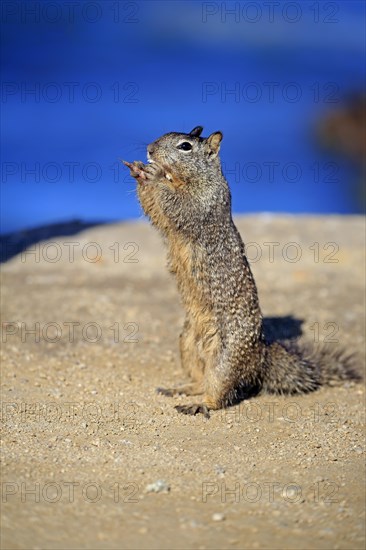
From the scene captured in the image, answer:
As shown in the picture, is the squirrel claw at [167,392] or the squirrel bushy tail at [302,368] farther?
the squirrel bushy tail at [302,368]

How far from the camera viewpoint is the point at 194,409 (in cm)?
598

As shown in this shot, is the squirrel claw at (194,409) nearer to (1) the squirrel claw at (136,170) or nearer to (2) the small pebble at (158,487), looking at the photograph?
(2) the small pebble at (158,487)

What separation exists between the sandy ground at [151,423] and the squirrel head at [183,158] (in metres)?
1.90

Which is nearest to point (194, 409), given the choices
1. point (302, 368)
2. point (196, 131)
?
point (302, 368)

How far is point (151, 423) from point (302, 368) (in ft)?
5.46

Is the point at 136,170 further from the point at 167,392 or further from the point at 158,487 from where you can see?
the point at 158,487

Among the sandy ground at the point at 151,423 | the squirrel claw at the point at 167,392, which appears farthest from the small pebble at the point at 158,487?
the squirrel claw at the point at 167,392

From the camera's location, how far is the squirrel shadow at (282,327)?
8.19 meters

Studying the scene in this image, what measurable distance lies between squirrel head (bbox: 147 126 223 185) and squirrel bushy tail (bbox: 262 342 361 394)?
1.63 metres

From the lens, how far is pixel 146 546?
375 centimetres

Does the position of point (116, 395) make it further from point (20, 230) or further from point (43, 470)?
point (20, 230)

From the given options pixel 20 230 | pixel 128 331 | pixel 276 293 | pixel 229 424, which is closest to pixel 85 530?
pixel 229 424

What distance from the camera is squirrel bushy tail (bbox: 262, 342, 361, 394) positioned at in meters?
6.57

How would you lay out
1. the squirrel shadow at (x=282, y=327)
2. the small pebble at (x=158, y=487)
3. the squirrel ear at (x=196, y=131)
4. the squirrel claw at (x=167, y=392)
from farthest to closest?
the squirrel shadow at (x=282, y=327) < the squirrel ear at (x=196, y=131) < the squirrel claw at (x=167, y=392) < the small pebble at (x=158, y=487)
